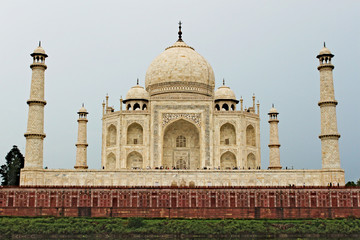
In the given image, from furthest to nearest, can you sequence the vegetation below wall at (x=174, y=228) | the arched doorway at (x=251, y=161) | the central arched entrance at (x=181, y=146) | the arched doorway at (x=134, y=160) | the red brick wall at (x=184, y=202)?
the central arched entrance at (x=181, y=146) → the arched doorway at (x=251, y=161) → the arched doorway at (x=134, y=160) → the red brick wall at (x=184, y=202) → the vegetation below wall at (x=174, y=228)

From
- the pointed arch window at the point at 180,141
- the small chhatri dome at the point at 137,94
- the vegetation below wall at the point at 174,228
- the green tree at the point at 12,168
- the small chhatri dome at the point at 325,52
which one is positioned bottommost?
the vegetation below wall at the point at 174,228

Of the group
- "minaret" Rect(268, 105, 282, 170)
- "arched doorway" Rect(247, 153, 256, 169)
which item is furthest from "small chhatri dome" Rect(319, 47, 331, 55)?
"arched doorway" Rect(247, 153, 256, 169)

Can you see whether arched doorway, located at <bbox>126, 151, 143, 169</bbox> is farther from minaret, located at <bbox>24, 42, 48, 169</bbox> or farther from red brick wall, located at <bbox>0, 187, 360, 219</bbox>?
red brick wall, located at <bbox>0, 187, 360, 219</bbox>

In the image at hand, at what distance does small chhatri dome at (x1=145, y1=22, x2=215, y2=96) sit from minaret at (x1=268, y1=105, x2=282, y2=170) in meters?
4.67

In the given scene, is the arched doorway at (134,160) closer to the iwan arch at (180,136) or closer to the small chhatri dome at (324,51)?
the iwan arch at (180,136)

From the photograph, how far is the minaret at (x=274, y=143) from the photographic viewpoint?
107 feet

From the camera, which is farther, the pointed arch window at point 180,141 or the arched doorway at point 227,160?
the pointed arch window at point 180,141

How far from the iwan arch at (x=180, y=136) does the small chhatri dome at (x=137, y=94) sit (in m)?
0.07

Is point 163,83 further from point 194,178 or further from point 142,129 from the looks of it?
point 194,178

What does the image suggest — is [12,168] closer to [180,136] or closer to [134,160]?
[134,160]

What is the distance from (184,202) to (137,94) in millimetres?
12057

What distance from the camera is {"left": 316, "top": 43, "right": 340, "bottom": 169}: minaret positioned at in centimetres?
2581

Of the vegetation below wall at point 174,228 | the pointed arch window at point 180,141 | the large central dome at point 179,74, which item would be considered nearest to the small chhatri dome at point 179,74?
the large central dome at point 179,74

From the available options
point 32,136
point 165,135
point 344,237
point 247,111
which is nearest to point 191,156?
point 165,135
